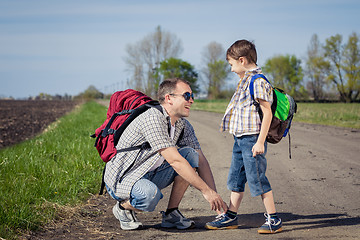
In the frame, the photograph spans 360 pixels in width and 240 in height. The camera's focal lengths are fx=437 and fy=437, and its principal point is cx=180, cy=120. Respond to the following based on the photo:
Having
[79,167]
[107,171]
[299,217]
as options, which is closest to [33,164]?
[79,167]

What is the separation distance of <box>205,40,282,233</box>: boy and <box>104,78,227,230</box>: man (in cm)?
34

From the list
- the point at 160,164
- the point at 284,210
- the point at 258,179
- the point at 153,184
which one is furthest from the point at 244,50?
the point at 284,210

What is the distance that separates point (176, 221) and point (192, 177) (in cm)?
74

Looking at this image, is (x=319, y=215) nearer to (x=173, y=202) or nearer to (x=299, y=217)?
(x=299, y=217)

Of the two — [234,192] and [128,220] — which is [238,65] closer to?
[234,192]

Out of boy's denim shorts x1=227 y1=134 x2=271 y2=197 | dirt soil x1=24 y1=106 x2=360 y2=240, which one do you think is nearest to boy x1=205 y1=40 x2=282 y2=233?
boy's denim shorts x1=227 y1=134 x2=271 y2=197

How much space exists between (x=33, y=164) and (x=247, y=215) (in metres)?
3.83

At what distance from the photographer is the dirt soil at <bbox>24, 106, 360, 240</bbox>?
4000mm

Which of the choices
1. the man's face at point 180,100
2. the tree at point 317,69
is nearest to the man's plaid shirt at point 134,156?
the man's face at point 180,100

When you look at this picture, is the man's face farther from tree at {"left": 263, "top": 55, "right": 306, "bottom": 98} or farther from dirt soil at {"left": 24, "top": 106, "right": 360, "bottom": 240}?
→ tree at {"left": 263, "top": 55, "right": 306, "bottom": 98}

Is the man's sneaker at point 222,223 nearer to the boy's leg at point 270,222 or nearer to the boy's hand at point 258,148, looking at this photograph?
the boy's leg at point 270,222

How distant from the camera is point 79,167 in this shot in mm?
7039

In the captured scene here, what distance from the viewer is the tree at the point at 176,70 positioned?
83.7m

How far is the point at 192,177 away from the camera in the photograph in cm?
368
